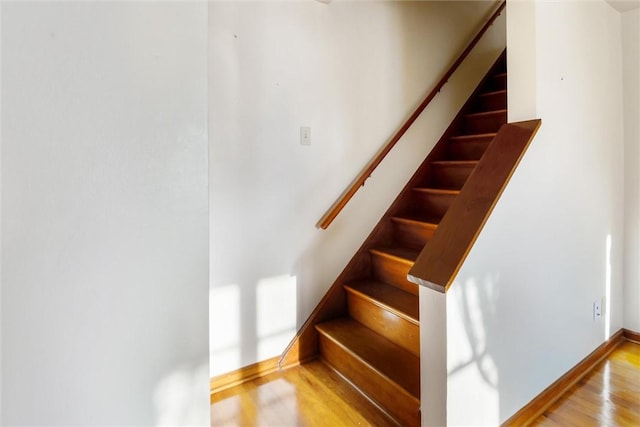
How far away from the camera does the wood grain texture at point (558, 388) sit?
1.61 m

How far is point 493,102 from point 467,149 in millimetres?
578

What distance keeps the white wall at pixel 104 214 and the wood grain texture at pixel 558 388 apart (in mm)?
1574

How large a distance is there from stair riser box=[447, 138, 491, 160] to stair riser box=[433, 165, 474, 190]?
0.21 meters

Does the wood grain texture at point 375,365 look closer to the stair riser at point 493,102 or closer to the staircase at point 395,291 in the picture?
the staircase at point 395,291

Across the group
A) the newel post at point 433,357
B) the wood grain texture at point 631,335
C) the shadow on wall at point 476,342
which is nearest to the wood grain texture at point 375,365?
the newel post at point 433,357

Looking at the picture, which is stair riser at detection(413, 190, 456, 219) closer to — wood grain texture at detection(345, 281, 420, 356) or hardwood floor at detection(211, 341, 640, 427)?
wood grain texture at detection(345, 281, 420, 356)

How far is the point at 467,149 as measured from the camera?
2.73 m

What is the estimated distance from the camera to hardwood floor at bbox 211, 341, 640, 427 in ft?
5.50

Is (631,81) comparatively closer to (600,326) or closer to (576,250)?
(576,250)

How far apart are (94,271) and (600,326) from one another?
279 centimetres

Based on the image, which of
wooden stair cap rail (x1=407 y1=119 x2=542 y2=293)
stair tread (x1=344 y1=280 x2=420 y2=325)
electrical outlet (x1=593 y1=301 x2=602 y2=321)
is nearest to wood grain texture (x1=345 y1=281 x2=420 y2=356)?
stair tread (x1=344 y1=280 x2=420 y2=325)

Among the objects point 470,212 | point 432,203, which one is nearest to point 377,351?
point 470,212

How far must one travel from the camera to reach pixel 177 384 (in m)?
0.66

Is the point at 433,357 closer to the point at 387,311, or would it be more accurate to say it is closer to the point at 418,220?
the point at 387,311
